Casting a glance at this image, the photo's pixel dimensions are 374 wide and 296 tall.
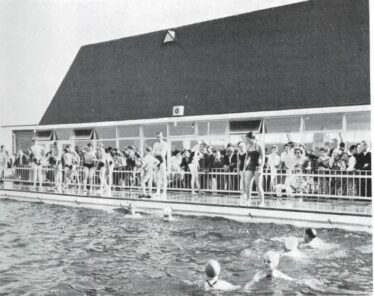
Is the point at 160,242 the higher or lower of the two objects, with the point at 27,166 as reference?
lower

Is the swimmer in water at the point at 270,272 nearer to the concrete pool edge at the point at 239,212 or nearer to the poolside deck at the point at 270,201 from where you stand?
the concrete pool edge at the point at 239,212

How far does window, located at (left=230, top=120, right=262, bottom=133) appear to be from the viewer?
54.4ft

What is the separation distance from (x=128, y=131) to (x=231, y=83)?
198 inches

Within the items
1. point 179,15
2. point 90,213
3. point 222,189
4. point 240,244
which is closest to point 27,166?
point 90,213

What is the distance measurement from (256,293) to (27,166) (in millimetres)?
14071

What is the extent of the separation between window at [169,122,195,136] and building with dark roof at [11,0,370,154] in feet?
0.14

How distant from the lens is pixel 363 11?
54.3ft

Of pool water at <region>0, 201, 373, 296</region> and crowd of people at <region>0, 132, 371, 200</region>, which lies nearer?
pool water at <region>0, 201, 373, 296</region>

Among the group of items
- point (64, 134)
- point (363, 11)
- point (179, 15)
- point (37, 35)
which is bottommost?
point (64, 134)

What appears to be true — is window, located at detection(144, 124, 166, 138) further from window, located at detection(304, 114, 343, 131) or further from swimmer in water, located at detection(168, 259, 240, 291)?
swimmer in water, located at detection(168, 259, 240, 291)

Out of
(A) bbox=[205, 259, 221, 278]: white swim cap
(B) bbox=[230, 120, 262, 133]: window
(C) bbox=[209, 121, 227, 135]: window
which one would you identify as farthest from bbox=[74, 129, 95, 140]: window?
(A) bbox=[205, 259, 221, 278]: white swim cap

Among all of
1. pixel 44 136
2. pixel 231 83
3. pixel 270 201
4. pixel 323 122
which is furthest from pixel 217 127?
pixel 44 136

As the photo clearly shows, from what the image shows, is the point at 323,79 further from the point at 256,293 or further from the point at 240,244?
the point at 256,293

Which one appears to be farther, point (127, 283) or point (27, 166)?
point (27, 166)
